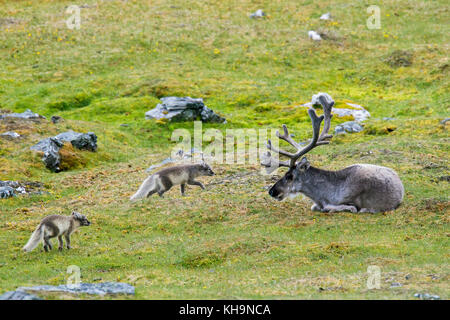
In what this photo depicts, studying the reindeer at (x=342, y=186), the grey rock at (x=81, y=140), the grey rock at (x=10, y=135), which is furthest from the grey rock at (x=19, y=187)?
the reindeer at (x=342, y=186)

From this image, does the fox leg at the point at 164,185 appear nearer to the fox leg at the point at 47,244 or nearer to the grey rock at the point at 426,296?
the fox leg at the point at 47,244

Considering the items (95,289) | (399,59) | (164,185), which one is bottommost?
(399,59)

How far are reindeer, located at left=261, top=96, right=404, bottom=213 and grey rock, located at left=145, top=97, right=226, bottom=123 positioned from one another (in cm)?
2349

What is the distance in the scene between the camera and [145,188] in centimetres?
2391

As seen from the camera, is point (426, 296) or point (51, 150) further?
point (51, 150)

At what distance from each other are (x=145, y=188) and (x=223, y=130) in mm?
18849

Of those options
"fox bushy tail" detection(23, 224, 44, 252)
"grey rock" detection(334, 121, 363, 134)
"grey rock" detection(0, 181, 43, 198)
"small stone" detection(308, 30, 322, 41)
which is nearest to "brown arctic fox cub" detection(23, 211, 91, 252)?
"fox bushy tail" detection(23, 224, 44, 252)

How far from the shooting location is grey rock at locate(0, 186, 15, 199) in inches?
1019

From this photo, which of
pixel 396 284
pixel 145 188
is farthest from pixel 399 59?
pixel 396 284

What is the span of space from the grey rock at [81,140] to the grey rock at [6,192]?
857 centimetres

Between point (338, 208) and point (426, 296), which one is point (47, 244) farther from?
point (426, 296)

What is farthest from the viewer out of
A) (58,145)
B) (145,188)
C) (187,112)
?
(187,112)

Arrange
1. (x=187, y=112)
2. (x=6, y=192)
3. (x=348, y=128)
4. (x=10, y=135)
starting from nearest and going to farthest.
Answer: (x=6, y=192)
(x=10, y=135)
(x=348, y=128)
(x=187, y=112)

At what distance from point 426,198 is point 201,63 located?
137 feet
